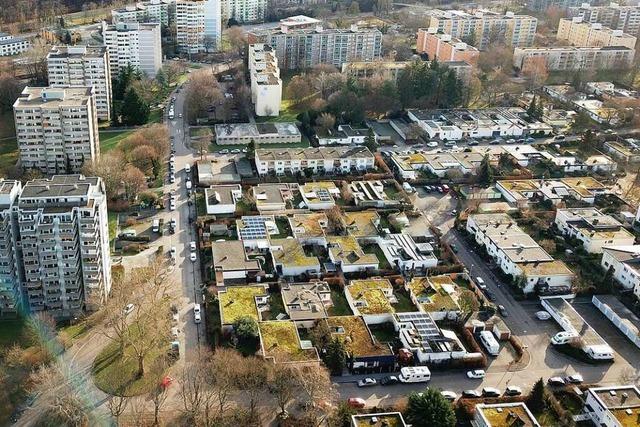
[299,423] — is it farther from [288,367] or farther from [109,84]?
[109,84]

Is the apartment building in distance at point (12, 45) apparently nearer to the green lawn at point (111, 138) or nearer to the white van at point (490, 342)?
the green lawn at point (111, 138)

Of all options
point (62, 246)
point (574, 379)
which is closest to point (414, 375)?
point (574, 379)

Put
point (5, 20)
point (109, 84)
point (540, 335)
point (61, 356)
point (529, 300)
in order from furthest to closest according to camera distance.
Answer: point (5, 20) → point (109, 84) → point (529, 300) → point (540, 335) → point (61, 356)

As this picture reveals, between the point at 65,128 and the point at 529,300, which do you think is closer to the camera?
the point at 529,300

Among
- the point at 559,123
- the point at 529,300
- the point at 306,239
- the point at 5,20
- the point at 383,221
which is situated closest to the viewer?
the point at 529,300

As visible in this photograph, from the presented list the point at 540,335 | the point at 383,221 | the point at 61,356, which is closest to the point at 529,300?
the point at 540,335

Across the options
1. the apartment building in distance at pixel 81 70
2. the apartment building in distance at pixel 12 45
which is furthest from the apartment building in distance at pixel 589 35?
the apartment building in distance at pixel 12 45

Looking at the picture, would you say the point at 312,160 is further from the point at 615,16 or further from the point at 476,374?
the point at 615,16

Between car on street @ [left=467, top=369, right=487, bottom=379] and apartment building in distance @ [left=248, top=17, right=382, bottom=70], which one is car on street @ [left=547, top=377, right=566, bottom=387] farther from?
apartment building in distance @ [left=248, top=17, right=382, bottom=70]
